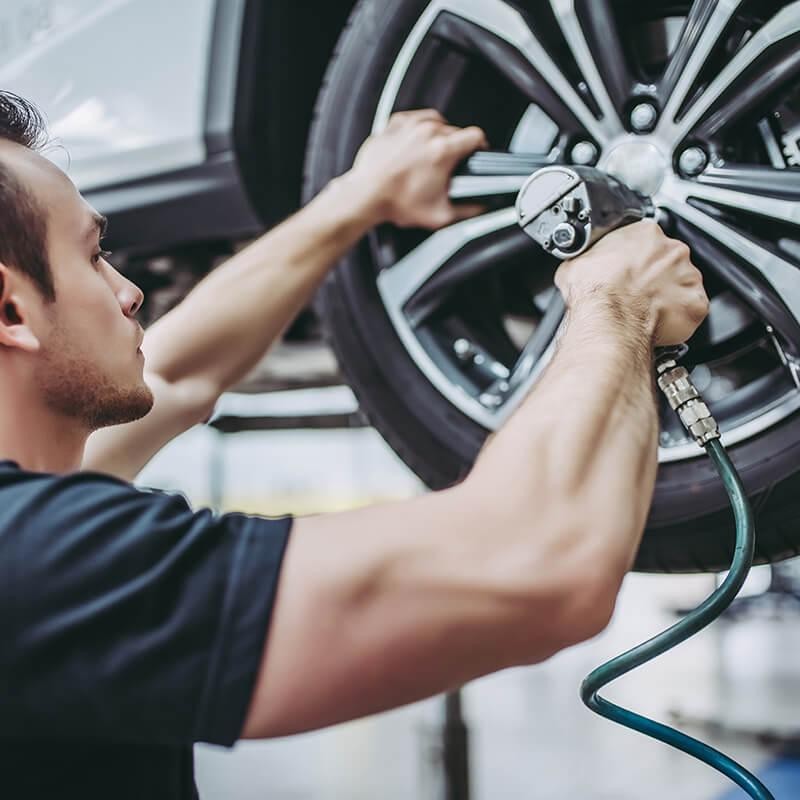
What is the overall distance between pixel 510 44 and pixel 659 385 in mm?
355

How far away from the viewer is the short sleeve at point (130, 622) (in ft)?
1.79

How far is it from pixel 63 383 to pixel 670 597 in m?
4.83

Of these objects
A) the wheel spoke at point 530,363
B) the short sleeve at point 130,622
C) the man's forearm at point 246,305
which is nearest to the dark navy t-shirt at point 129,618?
the short sleeve at point 130,622

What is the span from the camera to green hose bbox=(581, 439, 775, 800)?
0.66m

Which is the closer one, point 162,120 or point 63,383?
point 63,383

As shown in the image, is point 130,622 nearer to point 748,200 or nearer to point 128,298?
point 128,298

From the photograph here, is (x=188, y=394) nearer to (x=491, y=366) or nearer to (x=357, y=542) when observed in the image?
(x=491, y=366)

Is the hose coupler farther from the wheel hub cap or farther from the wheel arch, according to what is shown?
the wheel arch

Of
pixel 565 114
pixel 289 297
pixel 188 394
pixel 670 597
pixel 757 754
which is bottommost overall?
pixel 670 597

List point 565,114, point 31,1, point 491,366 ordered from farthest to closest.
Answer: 1. point 31,1
2. point 491,366
3. point 565,114

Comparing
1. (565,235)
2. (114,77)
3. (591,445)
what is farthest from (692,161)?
(114,77)

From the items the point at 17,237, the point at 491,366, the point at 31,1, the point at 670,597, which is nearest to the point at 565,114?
the point at 491,366

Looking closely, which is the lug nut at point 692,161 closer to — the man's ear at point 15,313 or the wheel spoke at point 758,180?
the wheel spoke at point 758,180

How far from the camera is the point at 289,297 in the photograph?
109 cm
